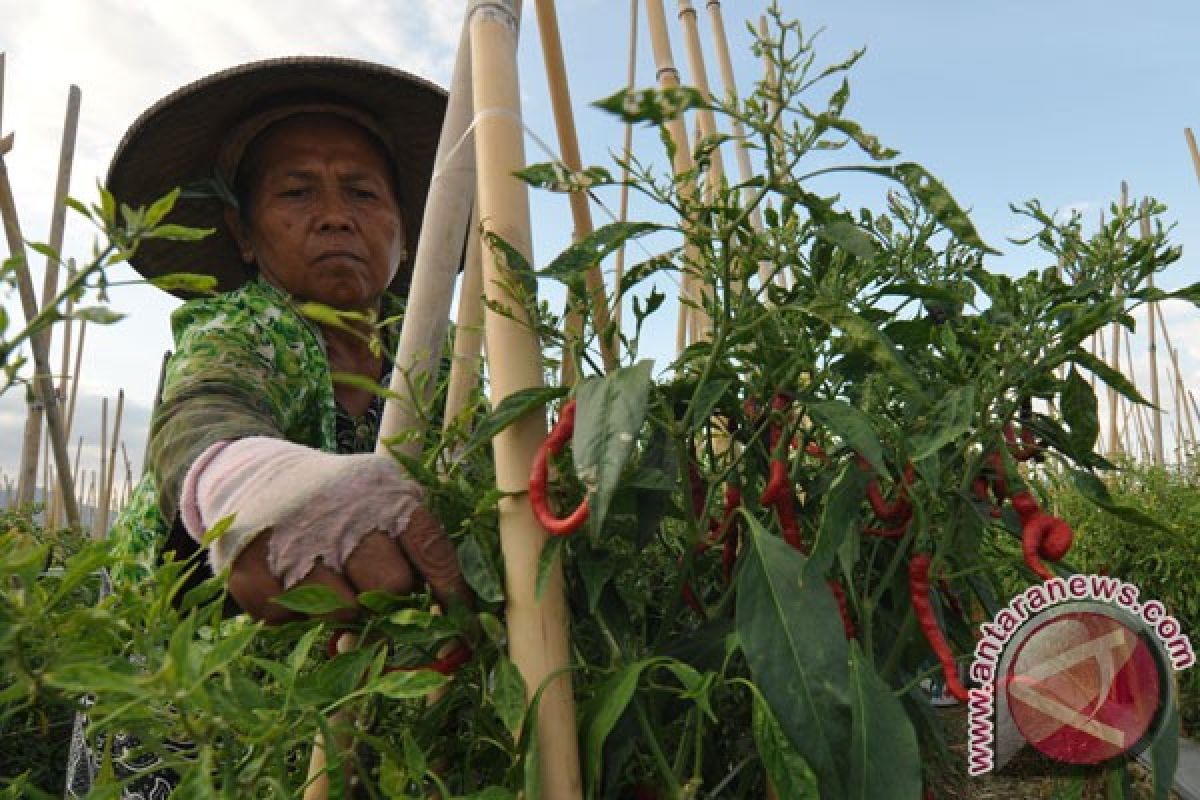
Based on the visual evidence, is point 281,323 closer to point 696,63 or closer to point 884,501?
point 884,501

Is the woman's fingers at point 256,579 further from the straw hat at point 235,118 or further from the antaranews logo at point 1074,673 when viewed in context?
the straw hat at point 235,118

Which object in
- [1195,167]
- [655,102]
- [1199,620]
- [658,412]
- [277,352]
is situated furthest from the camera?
[1195,167]

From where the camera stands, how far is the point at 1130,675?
0.47 m

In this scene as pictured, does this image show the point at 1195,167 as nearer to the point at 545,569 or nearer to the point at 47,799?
the point at 545,569

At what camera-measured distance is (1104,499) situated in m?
0.48

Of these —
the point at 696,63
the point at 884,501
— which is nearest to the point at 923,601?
the point at 884,501

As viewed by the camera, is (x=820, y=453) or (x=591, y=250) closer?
(x=591, y=250)

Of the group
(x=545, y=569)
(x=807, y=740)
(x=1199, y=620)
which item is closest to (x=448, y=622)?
(x=545, y=569)

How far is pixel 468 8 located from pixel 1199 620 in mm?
2159

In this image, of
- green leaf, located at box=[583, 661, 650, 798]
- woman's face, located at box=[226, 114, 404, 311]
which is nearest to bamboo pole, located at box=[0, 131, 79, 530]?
woman's face, located at box=[226, 114, 404, 311]

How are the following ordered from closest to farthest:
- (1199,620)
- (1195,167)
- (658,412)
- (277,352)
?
(658,412)
(277,352)
(1199,620)
(1195,167)

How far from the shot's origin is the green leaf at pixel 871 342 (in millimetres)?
405

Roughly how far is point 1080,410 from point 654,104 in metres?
0.28

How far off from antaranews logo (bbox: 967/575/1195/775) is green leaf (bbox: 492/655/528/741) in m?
0.22
